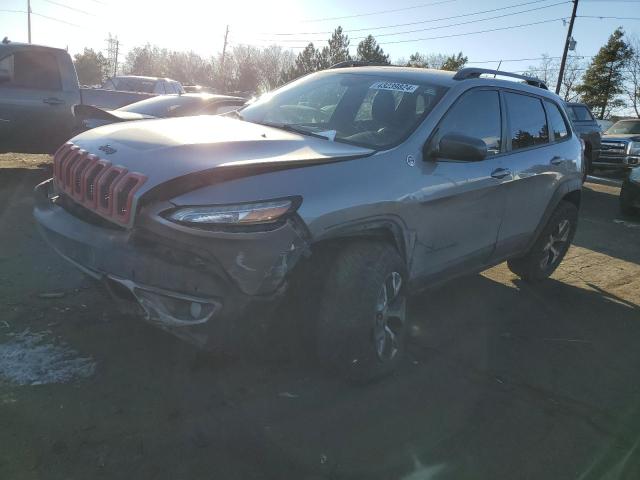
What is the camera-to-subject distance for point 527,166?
179 inches

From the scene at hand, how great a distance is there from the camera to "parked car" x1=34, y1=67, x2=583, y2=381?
8.30 feet

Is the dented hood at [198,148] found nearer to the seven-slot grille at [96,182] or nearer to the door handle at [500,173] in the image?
the seven-slot grille at [96,182]

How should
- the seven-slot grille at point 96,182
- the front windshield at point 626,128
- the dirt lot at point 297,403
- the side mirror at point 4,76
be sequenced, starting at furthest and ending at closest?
the front windshield at point 626,128
the side mirror at point 4,76
the seven-slot grille at point 96,182
the dirt lot at point 297,403

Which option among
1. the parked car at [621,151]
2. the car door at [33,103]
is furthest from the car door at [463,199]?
the parked car at [621,151]

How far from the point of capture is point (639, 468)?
2.76 meters

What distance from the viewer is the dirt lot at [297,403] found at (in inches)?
97.4

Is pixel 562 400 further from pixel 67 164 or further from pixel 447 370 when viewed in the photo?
pixel 67 164

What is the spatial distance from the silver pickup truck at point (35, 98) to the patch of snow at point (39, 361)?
535cm

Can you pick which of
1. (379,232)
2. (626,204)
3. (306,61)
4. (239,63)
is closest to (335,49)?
(306,61)

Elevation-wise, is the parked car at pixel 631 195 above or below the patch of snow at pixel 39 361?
above

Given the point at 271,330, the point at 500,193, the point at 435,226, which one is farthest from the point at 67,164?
the point at 500,193

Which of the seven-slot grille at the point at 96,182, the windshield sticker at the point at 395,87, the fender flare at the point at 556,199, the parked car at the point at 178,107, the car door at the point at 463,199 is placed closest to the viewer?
the seven-slot grille at the point at 96,182

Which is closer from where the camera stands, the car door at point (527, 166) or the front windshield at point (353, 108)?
the front windshield at point (353, 108)

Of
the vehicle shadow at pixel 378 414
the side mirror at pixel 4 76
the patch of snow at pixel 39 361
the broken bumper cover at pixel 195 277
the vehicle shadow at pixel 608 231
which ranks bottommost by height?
the vehicle shadow at pixel 378 414
